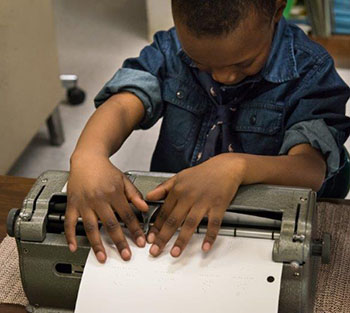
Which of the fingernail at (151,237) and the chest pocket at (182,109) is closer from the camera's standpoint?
the fingernail at (151,237)

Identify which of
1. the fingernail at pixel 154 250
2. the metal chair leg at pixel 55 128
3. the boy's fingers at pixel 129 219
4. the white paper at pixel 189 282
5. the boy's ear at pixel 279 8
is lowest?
the metal chair leg at pixel 55 128

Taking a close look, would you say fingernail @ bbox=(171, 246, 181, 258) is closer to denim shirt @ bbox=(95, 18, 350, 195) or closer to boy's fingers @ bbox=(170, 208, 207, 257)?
boy's fingers @ bbox=(170, 208, 207, 257)

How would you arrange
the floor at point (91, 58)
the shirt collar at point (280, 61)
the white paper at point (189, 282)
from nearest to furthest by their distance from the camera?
the white paper at point (189, 282) < the shirt collar at point (280, 61) < the floor at point (91, 58)

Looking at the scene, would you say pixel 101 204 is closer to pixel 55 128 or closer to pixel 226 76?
pixel 226 76

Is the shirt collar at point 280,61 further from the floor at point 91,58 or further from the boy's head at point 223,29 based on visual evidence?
the floor at point 91,58

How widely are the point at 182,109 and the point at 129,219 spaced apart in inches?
15.8

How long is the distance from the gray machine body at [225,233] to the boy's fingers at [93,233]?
13 mm

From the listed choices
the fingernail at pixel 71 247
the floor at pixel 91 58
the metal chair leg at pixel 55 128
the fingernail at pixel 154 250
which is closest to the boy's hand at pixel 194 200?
the fingernail at pixel 154 250

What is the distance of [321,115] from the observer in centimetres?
119

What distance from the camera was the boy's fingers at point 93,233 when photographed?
37.0 inches

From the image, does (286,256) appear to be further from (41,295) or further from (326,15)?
(326,15)

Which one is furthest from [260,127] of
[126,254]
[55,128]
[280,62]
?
[55,128]

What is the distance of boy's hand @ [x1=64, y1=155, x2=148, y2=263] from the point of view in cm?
96

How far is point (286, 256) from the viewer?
894 mm
